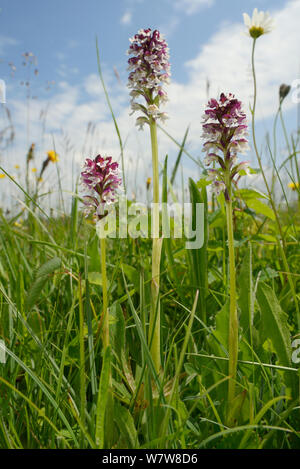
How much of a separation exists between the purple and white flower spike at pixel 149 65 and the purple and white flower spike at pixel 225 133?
306 mm

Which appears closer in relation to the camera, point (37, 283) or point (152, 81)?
point (152, 81)

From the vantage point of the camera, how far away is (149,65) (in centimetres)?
150

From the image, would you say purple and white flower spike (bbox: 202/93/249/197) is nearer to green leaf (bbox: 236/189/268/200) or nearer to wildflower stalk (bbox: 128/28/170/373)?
wildflower stalk (bbox: 128/28/170/373)

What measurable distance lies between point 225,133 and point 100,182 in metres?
0.46

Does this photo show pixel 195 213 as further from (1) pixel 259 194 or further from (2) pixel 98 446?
(2) pixel 98 446

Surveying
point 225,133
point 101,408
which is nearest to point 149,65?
point 225,133

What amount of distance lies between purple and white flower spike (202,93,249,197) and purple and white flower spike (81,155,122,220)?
13.0 inches

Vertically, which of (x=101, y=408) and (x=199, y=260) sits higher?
(x=199, y=260)

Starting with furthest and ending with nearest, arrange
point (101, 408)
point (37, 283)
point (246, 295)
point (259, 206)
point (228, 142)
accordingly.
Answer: point (259, 206) < point (37, 283) < point (246, 295) < point (228, 142) < point (101, 408)

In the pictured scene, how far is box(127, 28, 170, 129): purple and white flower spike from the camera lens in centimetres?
149

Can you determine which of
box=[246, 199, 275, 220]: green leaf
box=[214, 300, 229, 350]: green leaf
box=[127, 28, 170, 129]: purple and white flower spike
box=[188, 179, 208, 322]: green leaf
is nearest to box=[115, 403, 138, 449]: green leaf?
box=[214, 300, 229, 350]: green leaf

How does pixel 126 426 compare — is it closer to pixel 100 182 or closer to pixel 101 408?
pixel 101 408
